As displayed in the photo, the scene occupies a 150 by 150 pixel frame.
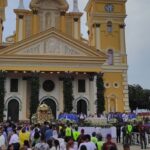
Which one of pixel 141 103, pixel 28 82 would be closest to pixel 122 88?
pixel 28 82

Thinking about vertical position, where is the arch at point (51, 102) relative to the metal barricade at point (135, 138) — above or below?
above

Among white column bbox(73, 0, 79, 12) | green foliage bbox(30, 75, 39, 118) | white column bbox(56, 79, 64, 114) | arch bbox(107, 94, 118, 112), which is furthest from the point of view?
white column bbox(73, 0, 79, 12)

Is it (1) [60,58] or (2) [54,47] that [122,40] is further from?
(1) [60,58]

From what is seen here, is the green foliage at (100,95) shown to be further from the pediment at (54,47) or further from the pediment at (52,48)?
the pediment at (52,48)

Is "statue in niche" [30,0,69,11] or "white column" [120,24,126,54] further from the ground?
"statue in niche" [30,0,69,11]

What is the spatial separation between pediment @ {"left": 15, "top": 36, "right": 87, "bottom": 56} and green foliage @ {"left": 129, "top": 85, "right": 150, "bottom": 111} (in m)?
36.3

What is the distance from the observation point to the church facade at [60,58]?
42812 mm

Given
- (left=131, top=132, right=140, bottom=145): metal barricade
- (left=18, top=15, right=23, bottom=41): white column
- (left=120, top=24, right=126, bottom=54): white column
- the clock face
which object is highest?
the clock face

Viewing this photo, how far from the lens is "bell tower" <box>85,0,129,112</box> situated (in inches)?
1868

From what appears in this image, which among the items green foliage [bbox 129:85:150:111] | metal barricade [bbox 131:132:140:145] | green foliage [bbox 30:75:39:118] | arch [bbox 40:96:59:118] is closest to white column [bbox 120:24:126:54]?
arch [bbox 40:96:59:118]

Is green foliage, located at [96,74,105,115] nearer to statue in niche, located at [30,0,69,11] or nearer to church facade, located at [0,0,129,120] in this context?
church facade, located at [0,0,129,120]

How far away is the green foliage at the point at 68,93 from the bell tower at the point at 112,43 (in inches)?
239

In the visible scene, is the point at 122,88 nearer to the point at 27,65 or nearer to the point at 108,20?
the point at 108,20

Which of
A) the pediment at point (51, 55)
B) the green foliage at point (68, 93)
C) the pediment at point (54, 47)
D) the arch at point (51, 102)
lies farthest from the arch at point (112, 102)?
the arch at point (51, 102)
